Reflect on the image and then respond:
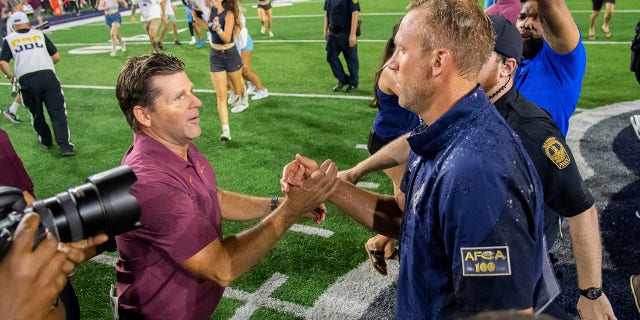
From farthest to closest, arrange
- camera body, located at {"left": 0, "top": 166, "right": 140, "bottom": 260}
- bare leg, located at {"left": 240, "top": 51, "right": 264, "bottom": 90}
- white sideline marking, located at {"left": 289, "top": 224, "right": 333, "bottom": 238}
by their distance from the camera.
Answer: bare leg, located at {"left": 240, "top": 51, "right": 264, "bottom": 90}, white sideline marking, located at {"left": 289, "top": 224, "right": 333, "bottom": 238}, camera body, located at {"left": 0, "top": 166, "right": 140, "bottom": 260}

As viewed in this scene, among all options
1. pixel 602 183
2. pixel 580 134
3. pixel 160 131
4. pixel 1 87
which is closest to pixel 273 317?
pixel 160 131

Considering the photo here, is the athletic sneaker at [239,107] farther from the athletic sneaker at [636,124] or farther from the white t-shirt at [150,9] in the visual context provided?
the white t-shirt at [150,9]

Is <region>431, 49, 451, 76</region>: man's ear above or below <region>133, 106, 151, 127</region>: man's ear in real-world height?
above

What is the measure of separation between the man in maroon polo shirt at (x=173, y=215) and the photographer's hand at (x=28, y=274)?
0.74 meters

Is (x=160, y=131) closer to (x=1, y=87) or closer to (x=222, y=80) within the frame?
(x=222, y=80)

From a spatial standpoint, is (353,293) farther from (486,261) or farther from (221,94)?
(221,94)

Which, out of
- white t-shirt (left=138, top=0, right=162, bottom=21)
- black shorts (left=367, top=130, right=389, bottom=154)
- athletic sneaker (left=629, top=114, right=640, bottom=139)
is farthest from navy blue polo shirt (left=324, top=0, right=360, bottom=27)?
white t-shirt (left=138, top=0, right=162, bottom=21)

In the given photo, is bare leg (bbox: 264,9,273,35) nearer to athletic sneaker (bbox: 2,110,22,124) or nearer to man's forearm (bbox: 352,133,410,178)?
athletic sneaker (bbox: 2,110,22,124)

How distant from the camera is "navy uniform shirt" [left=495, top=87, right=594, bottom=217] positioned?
8.56 ft

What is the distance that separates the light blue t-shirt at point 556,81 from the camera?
11.2 feet

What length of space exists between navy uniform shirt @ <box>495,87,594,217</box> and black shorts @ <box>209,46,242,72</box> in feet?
18.6

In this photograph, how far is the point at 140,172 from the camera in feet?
7.91

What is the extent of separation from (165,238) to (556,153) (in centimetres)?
189

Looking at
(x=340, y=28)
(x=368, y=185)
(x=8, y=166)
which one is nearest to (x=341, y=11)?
(x=340, y=28)
